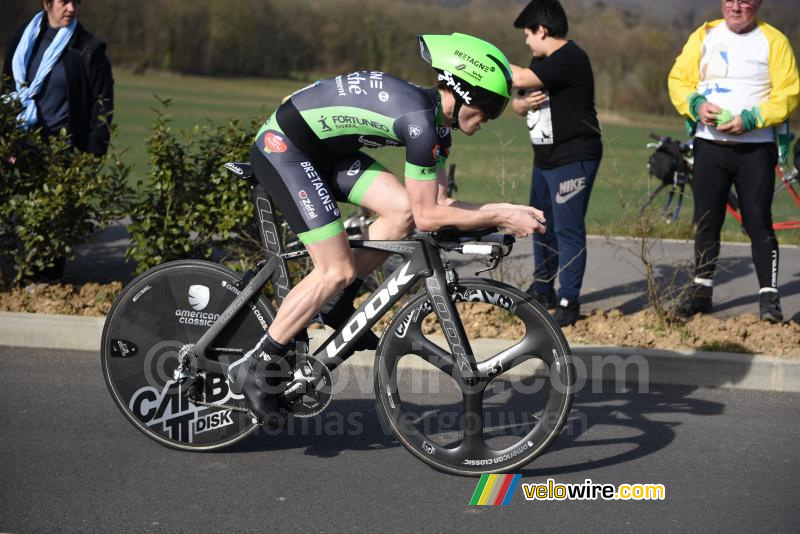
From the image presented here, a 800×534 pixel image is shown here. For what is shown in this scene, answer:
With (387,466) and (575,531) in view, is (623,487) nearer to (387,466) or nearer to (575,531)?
(575,531)

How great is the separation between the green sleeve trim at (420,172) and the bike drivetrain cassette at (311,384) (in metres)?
1.01

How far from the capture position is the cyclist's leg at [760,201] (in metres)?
7.21

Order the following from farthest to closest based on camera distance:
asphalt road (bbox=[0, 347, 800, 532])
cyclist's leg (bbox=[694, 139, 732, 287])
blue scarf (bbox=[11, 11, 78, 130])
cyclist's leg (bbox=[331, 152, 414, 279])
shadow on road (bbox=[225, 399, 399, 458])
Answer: blue scarf (bbox=[11, 11, 78, 130]) → cyclist's leg (bbox=[694, 139, 732, 287]) → shadow on road (bbox=[225, 399, 399, 458]) → cyclist's leg (bbox=[331, 152, 414, 279]) → asphalt road (bbox=[0, 347, 800, 532])

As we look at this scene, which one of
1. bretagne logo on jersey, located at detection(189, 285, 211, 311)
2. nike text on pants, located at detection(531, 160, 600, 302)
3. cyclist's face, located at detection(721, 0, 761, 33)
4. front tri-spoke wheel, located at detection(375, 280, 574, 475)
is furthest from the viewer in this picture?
nike text on pants, located at detection(531, 160, 600, 302)

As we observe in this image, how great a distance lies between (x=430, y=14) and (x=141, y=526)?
4235 cm

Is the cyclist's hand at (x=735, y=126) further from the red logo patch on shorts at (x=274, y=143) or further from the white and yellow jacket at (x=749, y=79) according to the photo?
the red logo patch on shorts at (x=274, y=143)

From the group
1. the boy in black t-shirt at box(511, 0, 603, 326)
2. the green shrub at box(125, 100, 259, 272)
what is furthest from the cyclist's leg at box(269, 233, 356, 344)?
the boy in black t-shirt at box(511, 0, 603, 326)

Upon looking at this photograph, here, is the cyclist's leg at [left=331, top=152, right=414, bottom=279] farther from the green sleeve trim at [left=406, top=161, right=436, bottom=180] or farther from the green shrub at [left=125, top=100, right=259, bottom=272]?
the green shrub at [left=125, top=100, right=259, bottom=272]

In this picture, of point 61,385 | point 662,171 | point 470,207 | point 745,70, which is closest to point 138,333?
point 61,385

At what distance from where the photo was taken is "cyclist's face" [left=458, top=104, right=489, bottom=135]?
4.83 meters

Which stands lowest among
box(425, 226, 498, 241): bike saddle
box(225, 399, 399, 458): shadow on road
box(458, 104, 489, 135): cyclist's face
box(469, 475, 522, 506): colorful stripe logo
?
box(225, 399, 399, 458): shadow on road

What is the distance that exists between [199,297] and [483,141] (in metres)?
18.0

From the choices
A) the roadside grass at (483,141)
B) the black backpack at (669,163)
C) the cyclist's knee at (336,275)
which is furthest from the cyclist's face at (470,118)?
the black backpack at (669,163)

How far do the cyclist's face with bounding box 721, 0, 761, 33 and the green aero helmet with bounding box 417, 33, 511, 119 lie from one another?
2.87 m
